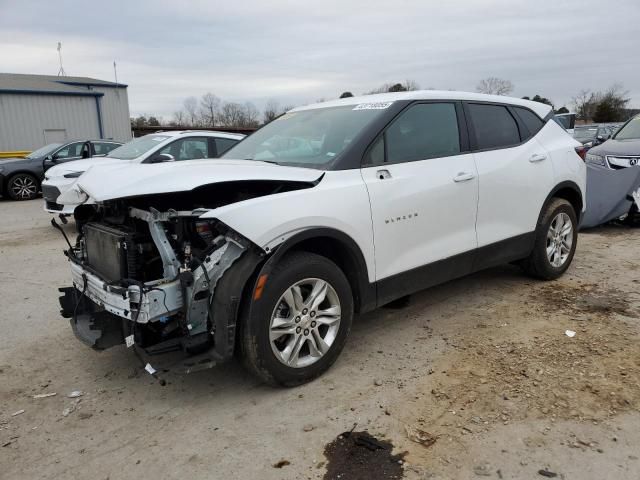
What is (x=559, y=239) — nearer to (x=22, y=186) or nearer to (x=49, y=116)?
(x=22, y=186)

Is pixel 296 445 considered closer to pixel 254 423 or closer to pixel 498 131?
pixel 254 423

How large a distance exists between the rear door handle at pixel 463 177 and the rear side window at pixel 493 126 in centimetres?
38

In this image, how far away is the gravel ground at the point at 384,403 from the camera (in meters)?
2.58

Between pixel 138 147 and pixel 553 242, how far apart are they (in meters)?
7.14

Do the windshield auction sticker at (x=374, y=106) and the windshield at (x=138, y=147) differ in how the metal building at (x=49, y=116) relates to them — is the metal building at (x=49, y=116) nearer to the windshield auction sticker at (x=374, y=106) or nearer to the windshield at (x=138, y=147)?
the windshield at (x=138, y=147)

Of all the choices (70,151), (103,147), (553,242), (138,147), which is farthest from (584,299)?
(70,151)

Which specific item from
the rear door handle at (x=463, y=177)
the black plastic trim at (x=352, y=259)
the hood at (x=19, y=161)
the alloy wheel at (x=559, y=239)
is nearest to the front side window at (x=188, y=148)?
the rear door handle at (x=463, y=177)

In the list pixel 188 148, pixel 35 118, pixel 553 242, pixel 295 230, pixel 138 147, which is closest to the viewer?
pixel 295 230

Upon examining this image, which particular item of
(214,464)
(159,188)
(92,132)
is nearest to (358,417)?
(214,464)

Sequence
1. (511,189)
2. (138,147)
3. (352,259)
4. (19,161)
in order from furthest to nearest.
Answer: (19,161), (138,147), (511,189), (352,259)

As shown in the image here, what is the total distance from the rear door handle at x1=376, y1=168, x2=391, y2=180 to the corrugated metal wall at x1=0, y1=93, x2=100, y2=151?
22912 millimetres

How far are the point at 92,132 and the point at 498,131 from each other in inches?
928

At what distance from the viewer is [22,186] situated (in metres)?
13.7

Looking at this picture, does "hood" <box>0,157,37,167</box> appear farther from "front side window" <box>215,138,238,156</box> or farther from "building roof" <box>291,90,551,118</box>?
"building roof" <box>291,90,551,118</box>
